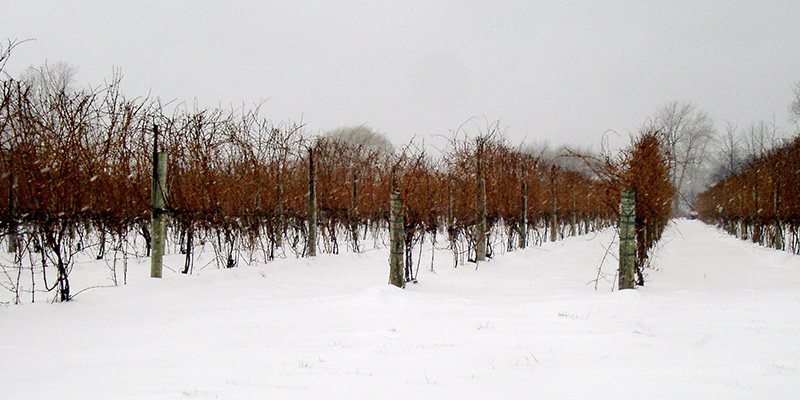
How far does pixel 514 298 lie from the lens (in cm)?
625

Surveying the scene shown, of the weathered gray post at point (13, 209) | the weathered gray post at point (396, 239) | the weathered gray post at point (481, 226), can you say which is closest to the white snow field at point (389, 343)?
the weathered gray post at point (396, 239)

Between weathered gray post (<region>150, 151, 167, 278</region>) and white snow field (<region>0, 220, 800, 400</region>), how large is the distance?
0.33m

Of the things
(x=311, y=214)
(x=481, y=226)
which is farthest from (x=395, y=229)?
(x=481, y=226)

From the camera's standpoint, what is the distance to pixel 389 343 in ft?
12.6

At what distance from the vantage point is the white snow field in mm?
2814

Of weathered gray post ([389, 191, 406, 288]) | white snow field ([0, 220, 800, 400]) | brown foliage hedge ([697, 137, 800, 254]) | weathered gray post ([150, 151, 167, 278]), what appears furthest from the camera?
brown foliage hedge ([697, 137, 800, 254])

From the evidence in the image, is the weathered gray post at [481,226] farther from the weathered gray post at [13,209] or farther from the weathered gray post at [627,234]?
the weathered gray post at [13,209]

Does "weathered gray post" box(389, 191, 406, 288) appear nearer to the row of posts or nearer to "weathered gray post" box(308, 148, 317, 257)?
the row of posts

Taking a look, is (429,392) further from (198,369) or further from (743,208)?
(743,208)

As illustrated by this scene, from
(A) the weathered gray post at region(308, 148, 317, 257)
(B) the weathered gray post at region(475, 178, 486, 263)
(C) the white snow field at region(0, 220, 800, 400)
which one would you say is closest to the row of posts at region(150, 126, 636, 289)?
(C) the white snow field at region(0, 220, 800, 400)

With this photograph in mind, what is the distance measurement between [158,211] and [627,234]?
6193 millimetres

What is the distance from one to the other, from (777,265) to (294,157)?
11886 mm

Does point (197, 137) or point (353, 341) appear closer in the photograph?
point (353, 341)

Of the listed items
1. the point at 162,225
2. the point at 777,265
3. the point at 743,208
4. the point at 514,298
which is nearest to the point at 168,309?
the point at 162,225
